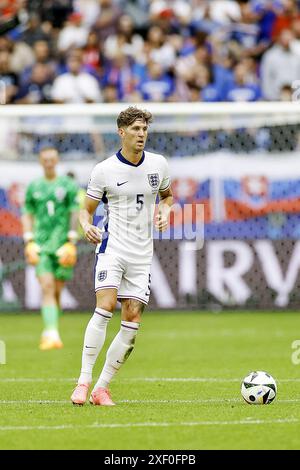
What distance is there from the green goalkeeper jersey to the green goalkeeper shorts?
0.10 meters

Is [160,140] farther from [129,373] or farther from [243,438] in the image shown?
[243,438]

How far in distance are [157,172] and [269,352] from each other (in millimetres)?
4866

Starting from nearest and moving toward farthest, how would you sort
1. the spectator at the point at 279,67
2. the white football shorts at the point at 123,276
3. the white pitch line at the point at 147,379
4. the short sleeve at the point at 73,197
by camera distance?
the white football shorts at the point at 123,276, the white pitch line at the point at 147,379, the short sleeve at the point at 73,197, the spectator at the point at 279,67

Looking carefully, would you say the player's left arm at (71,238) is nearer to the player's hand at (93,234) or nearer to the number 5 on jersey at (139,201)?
the number 5 on jersey at (139,201)

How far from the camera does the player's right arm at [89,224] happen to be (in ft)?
30.5

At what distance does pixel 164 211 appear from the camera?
9758 millimetres

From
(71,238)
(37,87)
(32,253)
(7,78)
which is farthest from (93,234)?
(7,78)

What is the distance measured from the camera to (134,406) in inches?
363

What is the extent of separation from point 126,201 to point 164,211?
1.31 ft

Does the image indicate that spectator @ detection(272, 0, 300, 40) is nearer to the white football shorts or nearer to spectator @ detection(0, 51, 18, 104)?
spectator @ detection(0, 51, 18, 104)

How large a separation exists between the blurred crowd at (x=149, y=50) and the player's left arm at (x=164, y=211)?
10.1m

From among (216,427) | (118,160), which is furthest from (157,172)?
(216,427)

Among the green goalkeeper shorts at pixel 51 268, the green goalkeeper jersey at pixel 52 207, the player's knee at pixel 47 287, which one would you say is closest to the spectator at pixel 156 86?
the green goalkeeper jersey at pixel 52 207

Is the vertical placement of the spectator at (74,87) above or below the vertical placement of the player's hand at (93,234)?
above
